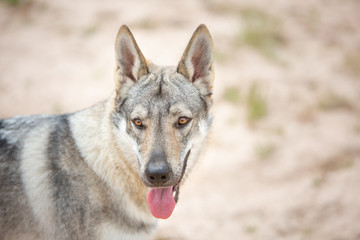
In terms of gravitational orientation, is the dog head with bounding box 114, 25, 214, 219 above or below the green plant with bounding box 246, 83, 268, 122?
above

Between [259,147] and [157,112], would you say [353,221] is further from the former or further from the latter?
[157,112]

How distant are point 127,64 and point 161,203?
1419 mm

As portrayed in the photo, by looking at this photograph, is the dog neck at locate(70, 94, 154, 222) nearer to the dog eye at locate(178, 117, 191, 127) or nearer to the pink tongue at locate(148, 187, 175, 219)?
the pink tongue at locate(148, 187, 175, 219)

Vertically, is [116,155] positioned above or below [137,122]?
below

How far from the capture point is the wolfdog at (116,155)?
2.95 meters

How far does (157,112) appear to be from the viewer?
3.04 metres

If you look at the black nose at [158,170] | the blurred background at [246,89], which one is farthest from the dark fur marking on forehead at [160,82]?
the blurred background at [246,89]

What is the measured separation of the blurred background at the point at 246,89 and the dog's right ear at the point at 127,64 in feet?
7.00

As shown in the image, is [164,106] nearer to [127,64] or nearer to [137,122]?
[137,122]

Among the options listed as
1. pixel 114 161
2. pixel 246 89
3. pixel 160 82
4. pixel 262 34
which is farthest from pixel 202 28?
pixel 262 34

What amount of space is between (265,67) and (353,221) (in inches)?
180

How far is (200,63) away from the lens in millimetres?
3396

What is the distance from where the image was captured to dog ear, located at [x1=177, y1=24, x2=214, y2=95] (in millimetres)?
3217

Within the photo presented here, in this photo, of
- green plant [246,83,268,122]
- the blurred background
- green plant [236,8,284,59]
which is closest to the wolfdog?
the blurred background
